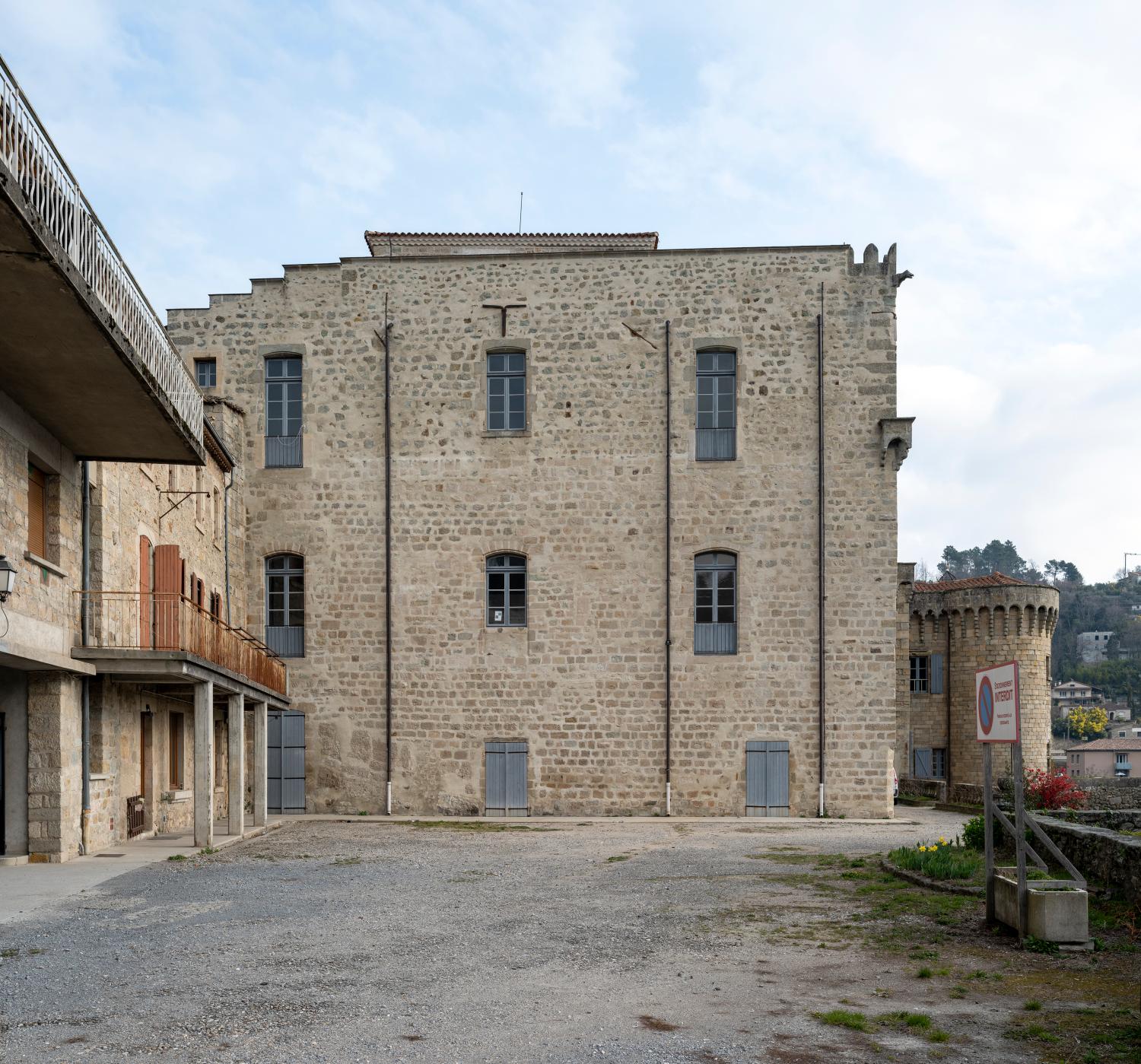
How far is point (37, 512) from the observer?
14.0m

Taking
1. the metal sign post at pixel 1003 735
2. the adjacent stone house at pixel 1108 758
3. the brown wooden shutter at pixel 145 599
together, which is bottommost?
the adjacent stone house at pixel 1108 758

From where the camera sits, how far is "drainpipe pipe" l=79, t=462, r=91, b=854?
14578 mm

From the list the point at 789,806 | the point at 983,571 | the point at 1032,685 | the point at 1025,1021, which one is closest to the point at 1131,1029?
Result: the point at 1025,1021

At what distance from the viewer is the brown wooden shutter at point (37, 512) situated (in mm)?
13734

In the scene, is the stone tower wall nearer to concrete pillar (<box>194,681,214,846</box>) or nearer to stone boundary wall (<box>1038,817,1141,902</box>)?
concrete pillar (<box>194,681,214,846</box>)

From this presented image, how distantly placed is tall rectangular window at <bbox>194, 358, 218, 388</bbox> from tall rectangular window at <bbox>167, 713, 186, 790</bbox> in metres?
7.01

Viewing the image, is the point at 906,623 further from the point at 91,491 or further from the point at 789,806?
the point at 91,491

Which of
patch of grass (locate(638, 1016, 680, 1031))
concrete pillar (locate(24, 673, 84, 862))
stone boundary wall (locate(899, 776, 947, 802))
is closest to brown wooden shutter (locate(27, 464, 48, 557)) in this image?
concrete pillar (locate(24, 673, 84, 862))

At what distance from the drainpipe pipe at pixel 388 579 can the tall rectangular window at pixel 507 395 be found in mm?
1889

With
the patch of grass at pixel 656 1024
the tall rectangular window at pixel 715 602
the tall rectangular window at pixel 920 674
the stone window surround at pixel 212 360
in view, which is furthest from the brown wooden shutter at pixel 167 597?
the tall rectangular window at pixel 920 674

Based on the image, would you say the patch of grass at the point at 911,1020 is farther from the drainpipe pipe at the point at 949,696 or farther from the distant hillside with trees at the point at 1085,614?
the distant hillside with trees at the point at 1085,614

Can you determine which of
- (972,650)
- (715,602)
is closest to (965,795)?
(715,602)

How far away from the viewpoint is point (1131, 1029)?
633 cm

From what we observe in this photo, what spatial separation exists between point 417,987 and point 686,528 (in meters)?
16.0
